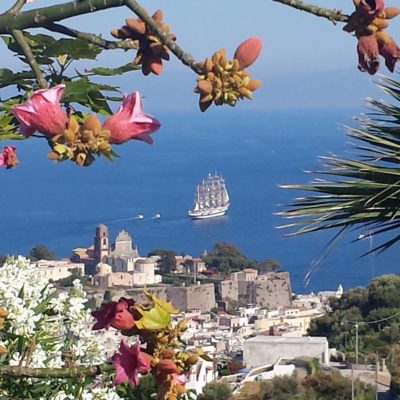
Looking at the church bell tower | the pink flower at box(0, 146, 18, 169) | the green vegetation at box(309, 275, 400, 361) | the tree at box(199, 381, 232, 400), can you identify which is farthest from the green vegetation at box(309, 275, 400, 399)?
the pink flower at box(0, 146, 18, 169)

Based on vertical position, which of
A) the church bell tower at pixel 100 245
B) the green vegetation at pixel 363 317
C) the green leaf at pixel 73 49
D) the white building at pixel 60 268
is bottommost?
the green leaf at pixel 73 49

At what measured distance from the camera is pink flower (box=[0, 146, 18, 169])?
0.94 meters

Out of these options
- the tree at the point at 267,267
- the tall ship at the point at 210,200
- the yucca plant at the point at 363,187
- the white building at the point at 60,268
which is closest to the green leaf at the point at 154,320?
the yucca plant at the point at 363,187

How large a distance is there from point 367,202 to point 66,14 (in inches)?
58.0

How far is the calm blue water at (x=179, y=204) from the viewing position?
38719 mm

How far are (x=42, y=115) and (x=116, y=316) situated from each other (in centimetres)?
20

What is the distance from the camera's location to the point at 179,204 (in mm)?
49594

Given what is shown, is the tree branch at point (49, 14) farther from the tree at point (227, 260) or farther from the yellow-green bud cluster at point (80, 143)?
the tree at point (227, 260)

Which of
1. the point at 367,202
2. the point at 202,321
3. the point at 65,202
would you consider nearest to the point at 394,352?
the point at 367,202

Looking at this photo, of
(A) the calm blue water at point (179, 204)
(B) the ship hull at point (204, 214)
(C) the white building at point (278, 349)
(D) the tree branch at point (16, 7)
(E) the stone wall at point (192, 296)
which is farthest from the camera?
(B) the ship hull at point (204, 214)

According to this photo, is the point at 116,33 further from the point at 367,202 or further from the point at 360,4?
the point at 367,202

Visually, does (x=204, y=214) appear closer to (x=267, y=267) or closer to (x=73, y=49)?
(x=267, y=267)

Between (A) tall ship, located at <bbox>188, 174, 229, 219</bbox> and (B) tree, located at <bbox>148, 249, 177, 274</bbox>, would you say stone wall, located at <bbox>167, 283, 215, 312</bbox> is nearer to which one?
(B) tree, located at <bbox>148, 249, 177, 274</bbox>

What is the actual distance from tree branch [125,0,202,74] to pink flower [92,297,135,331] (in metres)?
0.21
